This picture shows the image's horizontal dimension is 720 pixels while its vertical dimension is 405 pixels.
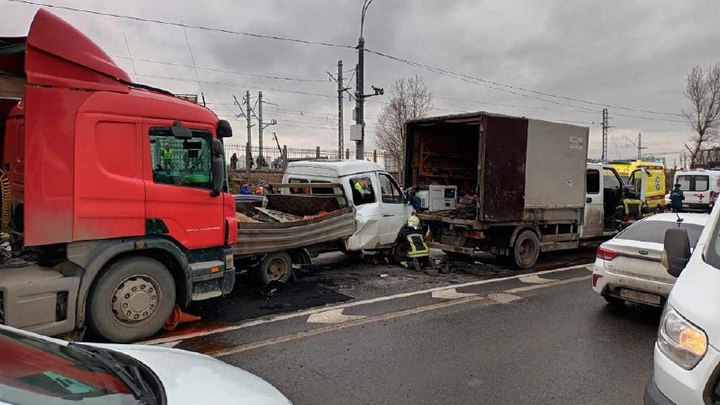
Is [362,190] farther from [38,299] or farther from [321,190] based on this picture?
[38,299]

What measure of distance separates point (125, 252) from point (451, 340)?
3.60 metres

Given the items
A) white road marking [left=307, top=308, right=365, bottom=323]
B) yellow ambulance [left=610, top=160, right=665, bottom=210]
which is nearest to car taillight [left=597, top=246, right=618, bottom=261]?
white road marking [left=307, top=308, right=365, bottom=323]

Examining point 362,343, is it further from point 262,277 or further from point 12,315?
point 12,315

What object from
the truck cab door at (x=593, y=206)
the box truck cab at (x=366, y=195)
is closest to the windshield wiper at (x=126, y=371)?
the box truck cab at (x=366, y=195)

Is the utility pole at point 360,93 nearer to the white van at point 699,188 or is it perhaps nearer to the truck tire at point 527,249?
the truck tire at point 527,249

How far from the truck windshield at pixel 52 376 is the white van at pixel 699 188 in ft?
73.3

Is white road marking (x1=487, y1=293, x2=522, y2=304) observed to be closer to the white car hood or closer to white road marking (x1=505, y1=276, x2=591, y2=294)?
white road marking (x1=505, y1=276, x2=591, y2=294)

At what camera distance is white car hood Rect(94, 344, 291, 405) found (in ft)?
7.02

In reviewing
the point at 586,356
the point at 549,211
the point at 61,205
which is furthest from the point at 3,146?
the point at 549,211

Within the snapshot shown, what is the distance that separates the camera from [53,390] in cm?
192

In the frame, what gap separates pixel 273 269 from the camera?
782cm

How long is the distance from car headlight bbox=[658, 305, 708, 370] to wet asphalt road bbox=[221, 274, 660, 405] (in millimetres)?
1547

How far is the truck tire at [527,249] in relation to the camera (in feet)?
32.0

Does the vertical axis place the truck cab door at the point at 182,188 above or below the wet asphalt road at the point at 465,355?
above
